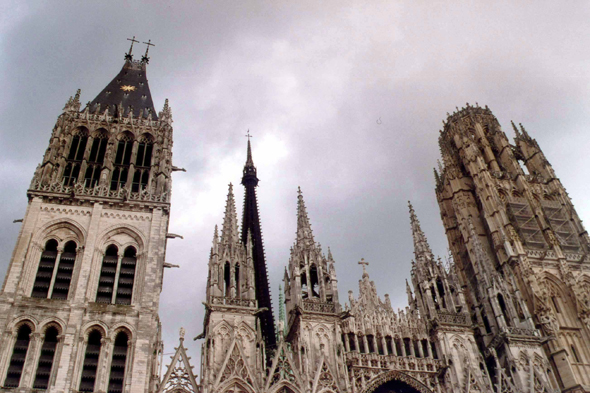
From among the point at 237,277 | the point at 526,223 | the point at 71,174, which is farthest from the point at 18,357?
the point at 526,223

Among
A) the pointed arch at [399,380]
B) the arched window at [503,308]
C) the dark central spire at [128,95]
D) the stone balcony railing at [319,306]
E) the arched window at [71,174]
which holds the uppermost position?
the dark central spire at [128,95]

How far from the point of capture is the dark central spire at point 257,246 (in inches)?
1783

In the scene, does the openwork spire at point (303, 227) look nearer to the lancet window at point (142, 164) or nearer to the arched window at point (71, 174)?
the lancet window at point (142, 164)

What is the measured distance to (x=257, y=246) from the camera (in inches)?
1984

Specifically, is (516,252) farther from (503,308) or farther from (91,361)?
(91,361)

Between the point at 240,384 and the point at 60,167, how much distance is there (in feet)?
53.2

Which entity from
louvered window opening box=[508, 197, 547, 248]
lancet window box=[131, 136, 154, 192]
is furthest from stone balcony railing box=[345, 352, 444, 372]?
louvered window opening box=[508, 197, 547, 248]

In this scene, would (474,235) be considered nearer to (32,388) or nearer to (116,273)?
(116,273)

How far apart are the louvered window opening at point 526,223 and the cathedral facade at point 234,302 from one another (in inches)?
4.0

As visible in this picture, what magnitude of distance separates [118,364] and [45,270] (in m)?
6.27

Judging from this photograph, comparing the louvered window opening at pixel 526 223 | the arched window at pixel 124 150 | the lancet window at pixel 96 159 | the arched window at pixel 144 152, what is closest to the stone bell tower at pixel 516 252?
the louvered window opening at pixel 526 223

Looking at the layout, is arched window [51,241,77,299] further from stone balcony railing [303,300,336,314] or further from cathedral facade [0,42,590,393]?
stone balcony railing [303,300,336,314]

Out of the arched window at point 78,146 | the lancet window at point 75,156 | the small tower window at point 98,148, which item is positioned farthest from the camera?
the small tower window at point 98,148

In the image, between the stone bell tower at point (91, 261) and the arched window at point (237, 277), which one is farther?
the arched window at point (237, 277)
